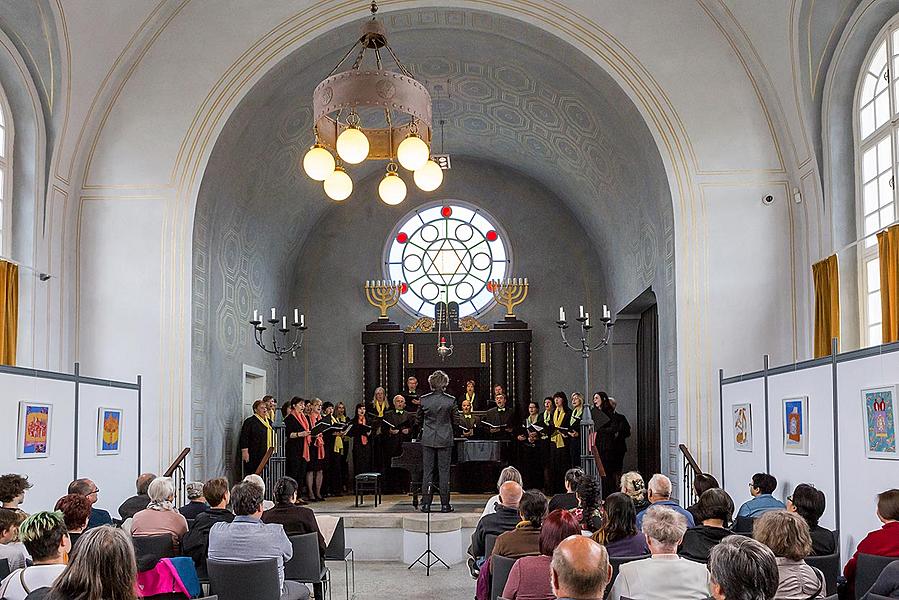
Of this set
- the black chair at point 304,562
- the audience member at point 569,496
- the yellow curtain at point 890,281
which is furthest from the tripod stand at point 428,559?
the yellow curtain at point 890,281

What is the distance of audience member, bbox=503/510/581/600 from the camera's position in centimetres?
442

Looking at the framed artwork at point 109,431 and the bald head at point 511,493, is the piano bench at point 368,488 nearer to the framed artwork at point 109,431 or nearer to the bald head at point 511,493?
the framed artwork at point 109,431

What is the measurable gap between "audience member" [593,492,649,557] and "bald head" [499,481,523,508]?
46.9 inches

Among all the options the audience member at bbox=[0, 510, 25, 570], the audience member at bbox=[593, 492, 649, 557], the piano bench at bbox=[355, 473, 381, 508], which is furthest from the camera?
the piano bench at bbox=[355, 473, 381, 508]

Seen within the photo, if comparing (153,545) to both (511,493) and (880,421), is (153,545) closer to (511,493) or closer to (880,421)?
(511,493)

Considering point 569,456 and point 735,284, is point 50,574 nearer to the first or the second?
point 735,284

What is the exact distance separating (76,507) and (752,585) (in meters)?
3.31

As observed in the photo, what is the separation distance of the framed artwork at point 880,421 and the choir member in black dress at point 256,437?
24.8 ft

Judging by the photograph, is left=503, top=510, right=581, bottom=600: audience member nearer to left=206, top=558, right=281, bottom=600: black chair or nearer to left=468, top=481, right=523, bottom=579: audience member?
left=206, top=558, right=281, bottom=600: black chair

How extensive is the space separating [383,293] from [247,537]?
11.0m

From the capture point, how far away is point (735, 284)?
34.5ft

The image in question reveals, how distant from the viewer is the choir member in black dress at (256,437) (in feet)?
39.9

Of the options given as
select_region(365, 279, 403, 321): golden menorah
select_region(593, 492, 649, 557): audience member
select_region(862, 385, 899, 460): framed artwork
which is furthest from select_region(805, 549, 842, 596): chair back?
select_region(365, 279, 403, 321): golden menorah

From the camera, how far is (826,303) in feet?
31.4
